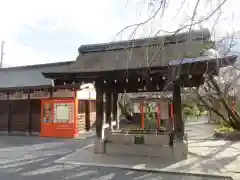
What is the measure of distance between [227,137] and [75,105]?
8.21 m

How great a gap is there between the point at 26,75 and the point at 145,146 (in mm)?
11978

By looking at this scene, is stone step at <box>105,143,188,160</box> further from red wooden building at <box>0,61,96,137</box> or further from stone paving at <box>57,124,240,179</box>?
red wooden building at <box>0,61,96,137</box>

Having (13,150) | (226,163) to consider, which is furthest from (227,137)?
(13,150)

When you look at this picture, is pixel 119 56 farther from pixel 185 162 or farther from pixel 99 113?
pixel 185 162

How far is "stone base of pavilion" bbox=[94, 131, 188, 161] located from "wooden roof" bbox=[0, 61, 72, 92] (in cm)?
792

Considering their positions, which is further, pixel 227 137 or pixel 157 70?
pixel 227 137

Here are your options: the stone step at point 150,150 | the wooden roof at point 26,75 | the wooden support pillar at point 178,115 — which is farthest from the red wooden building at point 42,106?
the wooden support pillar at point 178,115

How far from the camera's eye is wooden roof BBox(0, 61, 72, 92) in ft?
55.9

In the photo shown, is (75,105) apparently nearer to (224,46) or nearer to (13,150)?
(13,150)

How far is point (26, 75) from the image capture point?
1830 centimetres

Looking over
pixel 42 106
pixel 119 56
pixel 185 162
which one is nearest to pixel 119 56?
pixel 119 56

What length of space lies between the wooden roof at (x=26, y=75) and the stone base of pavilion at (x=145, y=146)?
7.92 m

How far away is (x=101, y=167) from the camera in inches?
309

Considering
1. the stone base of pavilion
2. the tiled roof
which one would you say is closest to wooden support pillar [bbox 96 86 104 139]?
the stone base of pavilion
